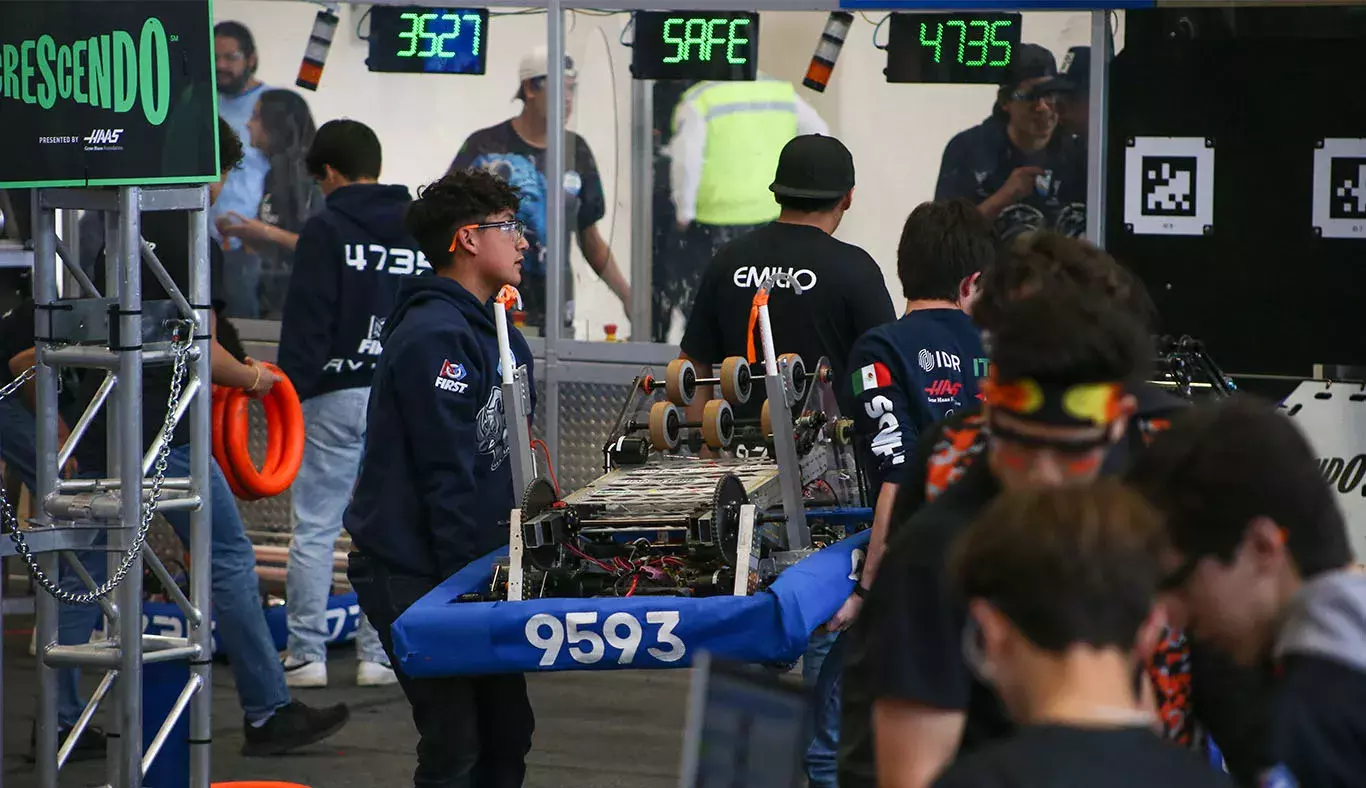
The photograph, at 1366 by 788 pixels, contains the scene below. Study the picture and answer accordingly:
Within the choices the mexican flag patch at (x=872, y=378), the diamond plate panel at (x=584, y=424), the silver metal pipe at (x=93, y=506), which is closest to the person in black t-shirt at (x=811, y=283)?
the mexican flag patch at (x=872, y=378)

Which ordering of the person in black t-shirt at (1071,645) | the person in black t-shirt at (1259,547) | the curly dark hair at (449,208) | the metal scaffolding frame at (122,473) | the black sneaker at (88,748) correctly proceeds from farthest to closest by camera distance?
the black sneaker at (88,748) < the metal scaffolding frame at (122,473) < the curly dark hair at (449,208) < the person in black t-shirt at (1259,547) < the person in black t-shirt at (1071,645)

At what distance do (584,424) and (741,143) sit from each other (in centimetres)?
157

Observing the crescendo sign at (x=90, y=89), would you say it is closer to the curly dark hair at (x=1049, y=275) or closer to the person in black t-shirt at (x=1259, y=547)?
the curly dark hair at (x=1049, y=275)

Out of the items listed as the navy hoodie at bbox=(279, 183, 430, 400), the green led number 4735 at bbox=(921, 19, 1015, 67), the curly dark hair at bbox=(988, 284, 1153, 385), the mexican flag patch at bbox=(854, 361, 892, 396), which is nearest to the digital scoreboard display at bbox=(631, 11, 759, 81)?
the green led number 4735 at bbox=(921, 19, 1015, 67)

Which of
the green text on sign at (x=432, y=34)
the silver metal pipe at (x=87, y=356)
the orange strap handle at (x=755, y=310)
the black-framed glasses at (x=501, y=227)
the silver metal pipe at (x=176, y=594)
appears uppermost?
the green text on sign at (x=432, y=34)

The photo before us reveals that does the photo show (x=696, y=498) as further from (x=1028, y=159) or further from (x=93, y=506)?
(x=1028, y=159)

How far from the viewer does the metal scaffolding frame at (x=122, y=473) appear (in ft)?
16.6

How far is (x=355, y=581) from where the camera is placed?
486 centimetres

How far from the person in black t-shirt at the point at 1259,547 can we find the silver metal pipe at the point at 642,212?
6.80m

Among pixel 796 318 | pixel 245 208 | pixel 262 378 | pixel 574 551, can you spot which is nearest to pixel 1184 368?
pixel 796 318

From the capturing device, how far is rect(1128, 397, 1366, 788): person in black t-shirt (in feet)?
6.83

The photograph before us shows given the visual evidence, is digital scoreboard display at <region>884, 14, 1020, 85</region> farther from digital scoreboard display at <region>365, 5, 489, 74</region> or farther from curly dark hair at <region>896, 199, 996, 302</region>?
curly dark hair at <region>896, 199, 996, 302</region>

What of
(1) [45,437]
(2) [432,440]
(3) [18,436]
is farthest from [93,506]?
(3) [18,436]

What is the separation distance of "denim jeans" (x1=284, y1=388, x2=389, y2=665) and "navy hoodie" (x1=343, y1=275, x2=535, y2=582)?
2752 millimetres
